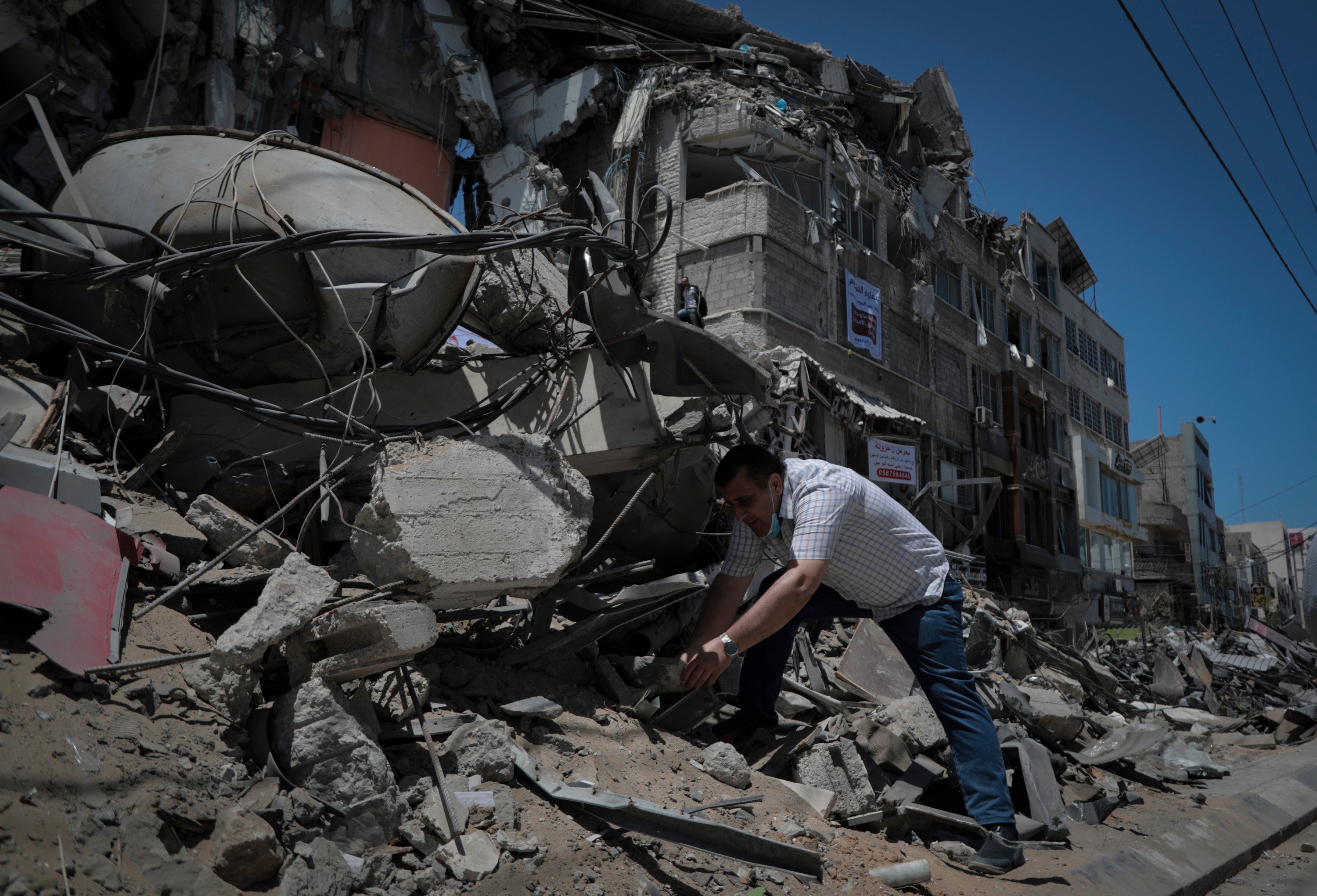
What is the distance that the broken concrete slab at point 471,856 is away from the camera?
2.22m

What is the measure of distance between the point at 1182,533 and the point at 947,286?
1067 inches

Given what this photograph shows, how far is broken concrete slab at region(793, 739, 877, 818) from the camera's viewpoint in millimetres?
3422

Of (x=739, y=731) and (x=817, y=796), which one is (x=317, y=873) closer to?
(x=817, y=796)

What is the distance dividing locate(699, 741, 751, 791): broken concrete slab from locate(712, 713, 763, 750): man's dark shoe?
0.42 metres

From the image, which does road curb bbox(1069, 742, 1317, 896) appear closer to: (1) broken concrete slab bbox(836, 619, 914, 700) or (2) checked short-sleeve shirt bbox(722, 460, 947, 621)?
(2) checked short-sleeve shirt bbox(722, 460, 947, 621)

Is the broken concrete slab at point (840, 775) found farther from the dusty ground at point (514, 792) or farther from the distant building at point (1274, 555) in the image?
the distant building at point (1274, 555)

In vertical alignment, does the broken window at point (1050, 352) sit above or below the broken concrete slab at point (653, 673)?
above

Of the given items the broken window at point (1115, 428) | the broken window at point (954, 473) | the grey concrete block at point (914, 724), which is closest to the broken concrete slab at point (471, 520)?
the grey concrete block at point (914, 724)

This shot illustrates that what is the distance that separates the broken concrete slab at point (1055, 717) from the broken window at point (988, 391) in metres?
17.1

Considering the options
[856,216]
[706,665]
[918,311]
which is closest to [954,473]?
[918,311]

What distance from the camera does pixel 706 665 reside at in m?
3.13

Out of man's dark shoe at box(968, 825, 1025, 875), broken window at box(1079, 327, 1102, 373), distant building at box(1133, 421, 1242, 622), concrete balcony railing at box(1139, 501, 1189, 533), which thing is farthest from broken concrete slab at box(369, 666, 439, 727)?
concrete balcony railing at box(1139, 501, 1189, 533)

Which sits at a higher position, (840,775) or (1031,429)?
(1031,429)

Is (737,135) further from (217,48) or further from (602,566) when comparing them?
(602,566)
